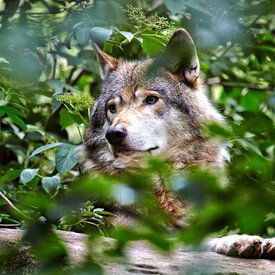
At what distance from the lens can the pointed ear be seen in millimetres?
4579

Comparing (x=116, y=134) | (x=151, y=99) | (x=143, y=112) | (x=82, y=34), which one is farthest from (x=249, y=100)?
(x=82, y=34)

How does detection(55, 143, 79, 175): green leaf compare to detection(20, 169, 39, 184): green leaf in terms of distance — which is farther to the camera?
detection(55, 143, 79, 175): green leaf

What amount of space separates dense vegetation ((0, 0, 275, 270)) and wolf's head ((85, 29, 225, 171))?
0.13m

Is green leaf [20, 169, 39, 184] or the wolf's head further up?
green leaf [20, 169, 39, 184]

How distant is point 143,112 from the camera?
14.5 ft

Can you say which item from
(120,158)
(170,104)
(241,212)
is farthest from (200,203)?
(170,104)

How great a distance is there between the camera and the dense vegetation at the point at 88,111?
1.10 metres

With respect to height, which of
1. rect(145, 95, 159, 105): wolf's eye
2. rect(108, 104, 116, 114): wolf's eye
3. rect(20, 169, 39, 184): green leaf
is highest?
rect(20, 169, 39, 184): green leaf

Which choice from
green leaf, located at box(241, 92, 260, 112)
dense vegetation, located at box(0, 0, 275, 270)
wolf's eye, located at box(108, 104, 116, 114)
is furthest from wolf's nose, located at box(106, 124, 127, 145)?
green leaf, located at box(241, 92, 260, 112)

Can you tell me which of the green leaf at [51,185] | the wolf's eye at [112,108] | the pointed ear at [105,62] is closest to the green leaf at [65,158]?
the green leaf at [51,185]

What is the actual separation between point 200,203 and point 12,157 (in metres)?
4.43

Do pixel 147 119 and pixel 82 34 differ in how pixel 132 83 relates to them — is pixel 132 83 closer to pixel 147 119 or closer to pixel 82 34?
pixel 147 119

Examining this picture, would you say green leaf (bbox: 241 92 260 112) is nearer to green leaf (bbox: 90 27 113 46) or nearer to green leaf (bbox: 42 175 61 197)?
green leaf (bbox: 90 27 113 46)

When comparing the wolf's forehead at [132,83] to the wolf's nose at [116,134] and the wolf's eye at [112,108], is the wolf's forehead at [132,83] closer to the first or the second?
the wolf's eye at [112,108]
